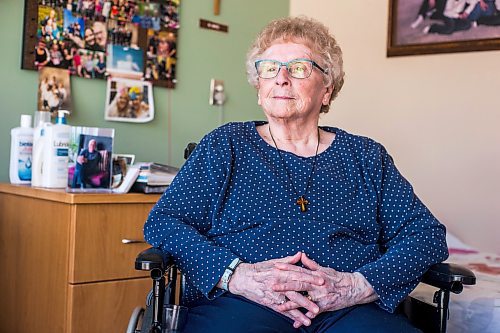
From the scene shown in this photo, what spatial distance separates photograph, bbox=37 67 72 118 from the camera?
2285 millimetres

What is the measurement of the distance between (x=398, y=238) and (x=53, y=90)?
1.31 metres

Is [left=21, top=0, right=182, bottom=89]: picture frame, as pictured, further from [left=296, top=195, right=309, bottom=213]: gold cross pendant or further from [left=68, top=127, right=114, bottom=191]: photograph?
[left=296, top=195, right=309, bottom=213]: gold cross pendant

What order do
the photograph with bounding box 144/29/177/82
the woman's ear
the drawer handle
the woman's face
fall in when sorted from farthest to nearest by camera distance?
the photograph with bounding box 144/29/177/82 → the drawer handle → the woman's ear → the woman's face

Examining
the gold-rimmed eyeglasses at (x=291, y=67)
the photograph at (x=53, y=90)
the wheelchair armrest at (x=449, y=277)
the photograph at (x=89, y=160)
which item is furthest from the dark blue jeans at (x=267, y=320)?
the photograph at (x=53, y=90)

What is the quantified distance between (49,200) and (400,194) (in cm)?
97

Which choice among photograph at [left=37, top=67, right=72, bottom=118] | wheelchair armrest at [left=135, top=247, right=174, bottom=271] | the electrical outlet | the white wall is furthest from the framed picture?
wheelchair armrest at [left=135, top=247, right=174, bottom=271]

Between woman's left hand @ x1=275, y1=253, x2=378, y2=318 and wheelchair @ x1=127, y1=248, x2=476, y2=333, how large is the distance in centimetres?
14

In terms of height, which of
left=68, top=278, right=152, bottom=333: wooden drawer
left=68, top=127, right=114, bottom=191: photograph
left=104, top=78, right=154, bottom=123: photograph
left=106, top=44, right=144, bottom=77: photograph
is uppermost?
left=106, top=44, right=144, bottom=77: photograph

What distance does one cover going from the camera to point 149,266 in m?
1.33

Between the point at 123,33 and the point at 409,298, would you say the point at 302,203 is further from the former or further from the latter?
the point at 123,33

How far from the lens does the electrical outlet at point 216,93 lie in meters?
2.80

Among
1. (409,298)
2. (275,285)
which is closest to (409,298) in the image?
(409,298)

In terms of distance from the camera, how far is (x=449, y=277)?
1.44 metres

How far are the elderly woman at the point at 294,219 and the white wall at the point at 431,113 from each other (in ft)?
3.49
